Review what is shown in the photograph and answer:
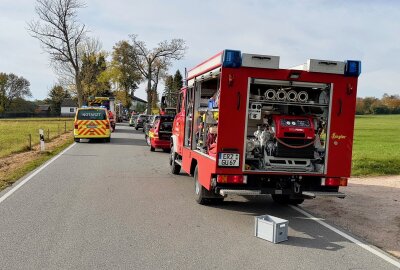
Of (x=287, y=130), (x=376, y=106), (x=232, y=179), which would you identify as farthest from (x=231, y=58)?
(x=376, y=106)

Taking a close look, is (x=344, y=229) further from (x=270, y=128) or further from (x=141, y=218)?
(x=141, y=218)

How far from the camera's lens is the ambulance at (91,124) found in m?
25.1

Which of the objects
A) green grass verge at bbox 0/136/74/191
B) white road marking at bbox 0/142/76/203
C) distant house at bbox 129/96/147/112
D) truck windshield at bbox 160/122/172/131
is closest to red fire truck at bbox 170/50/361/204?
white road marking at bbox 0/142/76/203

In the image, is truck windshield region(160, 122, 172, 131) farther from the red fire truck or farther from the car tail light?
the car tail light

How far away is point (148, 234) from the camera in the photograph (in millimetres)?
6562

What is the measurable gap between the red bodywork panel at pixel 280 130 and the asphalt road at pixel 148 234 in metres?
1.03

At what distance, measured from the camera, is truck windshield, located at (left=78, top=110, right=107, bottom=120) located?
996 inches

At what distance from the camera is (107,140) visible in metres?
26.2

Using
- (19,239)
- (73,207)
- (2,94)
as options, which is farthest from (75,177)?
(2,94)

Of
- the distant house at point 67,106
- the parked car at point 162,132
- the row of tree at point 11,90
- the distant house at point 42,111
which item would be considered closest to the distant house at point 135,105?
the distant house at point 67,106

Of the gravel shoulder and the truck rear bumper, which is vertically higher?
the truck rear bumper

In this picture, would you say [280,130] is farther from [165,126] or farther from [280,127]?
[165,126]

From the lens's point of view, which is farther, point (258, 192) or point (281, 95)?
point (281, 95)

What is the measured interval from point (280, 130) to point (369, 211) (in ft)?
9.59
